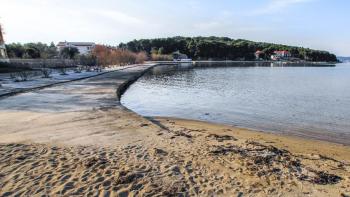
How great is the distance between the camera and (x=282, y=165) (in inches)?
299

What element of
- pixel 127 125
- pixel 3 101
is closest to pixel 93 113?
pixel 127 125

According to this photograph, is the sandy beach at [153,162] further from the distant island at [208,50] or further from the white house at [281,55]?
the white house at [281,55]

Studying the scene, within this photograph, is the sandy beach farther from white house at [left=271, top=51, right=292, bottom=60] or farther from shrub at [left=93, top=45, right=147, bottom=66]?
white house at [left=271, top=51, right=292, bottom=60]

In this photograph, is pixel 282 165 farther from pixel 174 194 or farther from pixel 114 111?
pixel 114 111

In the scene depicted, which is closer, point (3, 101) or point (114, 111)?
point (114, 111)

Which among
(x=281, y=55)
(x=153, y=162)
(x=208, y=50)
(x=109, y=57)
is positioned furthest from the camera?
(x=281, y=55)

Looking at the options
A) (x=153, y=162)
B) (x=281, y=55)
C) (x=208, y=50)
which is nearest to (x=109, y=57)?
(x=153, y=162)

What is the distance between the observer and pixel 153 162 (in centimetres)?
752

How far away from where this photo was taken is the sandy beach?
6016mm

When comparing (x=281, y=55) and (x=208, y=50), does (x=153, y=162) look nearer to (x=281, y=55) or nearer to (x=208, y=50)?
(x=208, y=50)

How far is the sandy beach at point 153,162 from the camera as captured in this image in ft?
19.7

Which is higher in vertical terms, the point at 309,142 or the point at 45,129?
the point at 45,129

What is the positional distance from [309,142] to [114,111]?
29.2 feet

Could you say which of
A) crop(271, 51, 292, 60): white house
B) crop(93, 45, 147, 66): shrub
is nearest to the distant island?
crop(271, 51, 292, 60): white house
